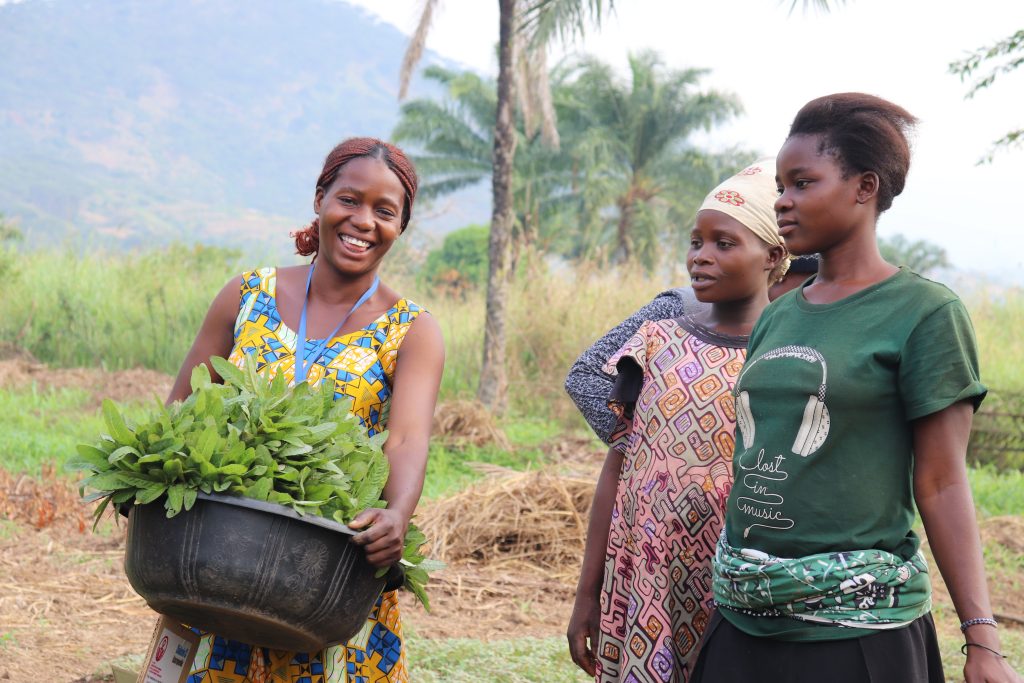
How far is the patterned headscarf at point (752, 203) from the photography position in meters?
2.27

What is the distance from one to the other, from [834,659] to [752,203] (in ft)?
3.23

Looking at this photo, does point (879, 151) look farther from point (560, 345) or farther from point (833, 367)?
point (560, 345)

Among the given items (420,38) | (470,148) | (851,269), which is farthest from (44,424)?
(470,148)

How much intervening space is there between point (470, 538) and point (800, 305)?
4613 mm

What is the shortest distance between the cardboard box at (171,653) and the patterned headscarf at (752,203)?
141 centimetres

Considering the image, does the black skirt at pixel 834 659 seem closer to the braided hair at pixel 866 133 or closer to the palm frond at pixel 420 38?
the braided hair at pixel 866 133

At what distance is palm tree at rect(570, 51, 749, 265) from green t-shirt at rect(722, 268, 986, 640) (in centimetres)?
2733

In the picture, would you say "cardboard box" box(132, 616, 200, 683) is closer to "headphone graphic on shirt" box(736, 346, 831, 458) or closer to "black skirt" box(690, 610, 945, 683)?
"black skirt" box(690, 610, 945, 683)

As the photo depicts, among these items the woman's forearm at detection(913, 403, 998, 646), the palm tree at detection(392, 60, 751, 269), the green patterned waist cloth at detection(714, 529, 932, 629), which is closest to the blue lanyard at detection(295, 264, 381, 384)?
the green patterned waist cloth at detection(714, 529, 932, 629)

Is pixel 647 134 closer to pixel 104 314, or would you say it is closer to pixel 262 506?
pixel 104 314

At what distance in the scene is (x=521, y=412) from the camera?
41.7 feet

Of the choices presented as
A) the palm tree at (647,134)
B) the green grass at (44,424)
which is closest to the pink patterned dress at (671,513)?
the green grass at (44,424)

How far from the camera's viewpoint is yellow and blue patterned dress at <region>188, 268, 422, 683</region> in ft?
6.99

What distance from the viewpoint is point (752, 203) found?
2285 millimetres
